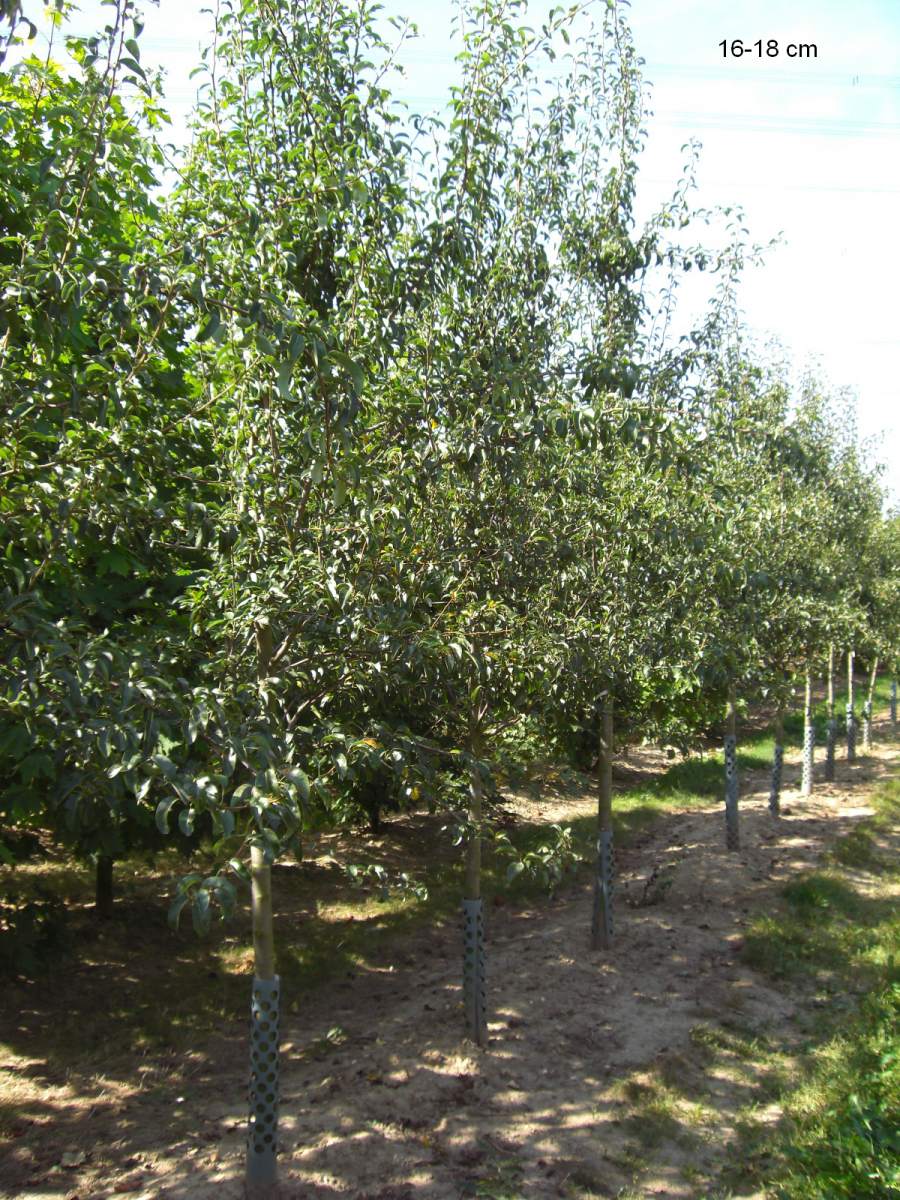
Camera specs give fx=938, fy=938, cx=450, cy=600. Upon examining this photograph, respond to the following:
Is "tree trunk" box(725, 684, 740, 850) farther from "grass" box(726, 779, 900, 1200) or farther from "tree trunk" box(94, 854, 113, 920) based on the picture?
"tree trunk" box(94, 854, 113, 920)

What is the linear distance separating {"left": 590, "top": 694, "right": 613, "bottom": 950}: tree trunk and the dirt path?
0.25m

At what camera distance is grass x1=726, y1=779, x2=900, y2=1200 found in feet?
17.1

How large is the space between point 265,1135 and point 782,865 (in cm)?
1022

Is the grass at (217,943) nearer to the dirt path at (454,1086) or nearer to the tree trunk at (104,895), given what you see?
the tree trunk at (104,895)

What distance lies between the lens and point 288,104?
5520 mm

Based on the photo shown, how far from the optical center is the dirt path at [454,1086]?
5.92 m

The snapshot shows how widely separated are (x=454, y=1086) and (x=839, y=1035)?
3.27 metres

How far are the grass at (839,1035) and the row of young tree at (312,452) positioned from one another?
2.61 m

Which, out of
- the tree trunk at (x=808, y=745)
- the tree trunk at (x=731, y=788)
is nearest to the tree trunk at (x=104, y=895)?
the tree trunk at (x=731, y=788)

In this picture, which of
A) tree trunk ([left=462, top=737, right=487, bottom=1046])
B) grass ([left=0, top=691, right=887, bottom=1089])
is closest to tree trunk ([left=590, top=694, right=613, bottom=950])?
grass ([left=0, top=691, right=887, bottom=1089])

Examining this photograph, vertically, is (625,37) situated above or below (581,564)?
above

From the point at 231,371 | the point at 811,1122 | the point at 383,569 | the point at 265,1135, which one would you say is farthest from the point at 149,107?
the point at 811,1122

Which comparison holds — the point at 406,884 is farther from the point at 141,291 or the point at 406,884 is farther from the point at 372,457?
the point at 141,291

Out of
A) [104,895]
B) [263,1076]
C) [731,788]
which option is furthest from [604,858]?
[104,895]
